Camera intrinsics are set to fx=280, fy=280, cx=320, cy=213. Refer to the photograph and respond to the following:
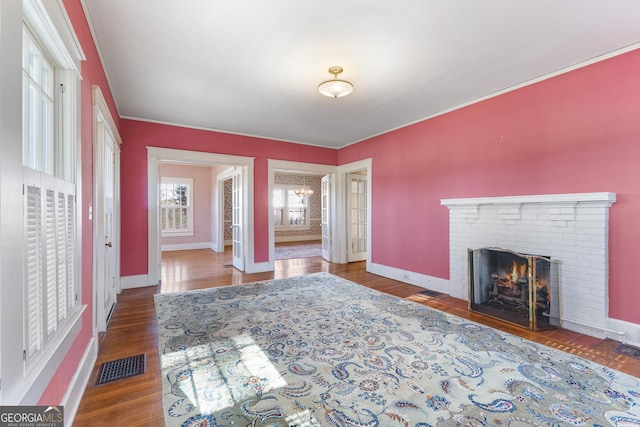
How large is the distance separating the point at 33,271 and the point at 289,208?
10.2 m

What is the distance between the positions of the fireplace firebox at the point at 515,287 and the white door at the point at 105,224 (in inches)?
168

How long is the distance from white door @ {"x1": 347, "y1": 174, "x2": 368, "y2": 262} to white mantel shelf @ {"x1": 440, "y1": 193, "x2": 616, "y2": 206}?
2880 mm

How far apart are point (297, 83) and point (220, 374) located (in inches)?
124

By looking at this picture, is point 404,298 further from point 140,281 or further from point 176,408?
point 140,281

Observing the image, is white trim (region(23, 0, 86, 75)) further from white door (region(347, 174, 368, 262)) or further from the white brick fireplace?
white door (region(347, 174, 368, 262))

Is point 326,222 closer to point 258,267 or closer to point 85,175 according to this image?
point 258,267

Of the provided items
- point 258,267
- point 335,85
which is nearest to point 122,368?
point 335,85

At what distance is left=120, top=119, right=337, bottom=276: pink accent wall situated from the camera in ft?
15.3

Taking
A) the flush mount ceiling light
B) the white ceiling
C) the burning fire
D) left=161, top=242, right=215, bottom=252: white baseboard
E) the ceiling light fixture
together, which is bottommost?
left=161, top=242, right=215, bottom=252: white baseboard

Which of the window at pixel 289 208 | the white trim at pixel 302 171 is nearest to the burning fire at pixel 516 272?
the white trim at pixel 302 171

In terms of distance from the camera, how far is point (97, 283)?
2.67 m

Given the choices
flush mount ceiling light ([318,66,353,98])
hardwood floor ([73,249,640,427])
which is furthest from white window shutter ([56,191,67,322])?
flush mount ceiling light ([318,66,353,98])

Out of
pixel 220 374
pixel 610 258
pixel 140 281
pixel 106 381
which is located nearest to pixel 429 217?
pixel 610 258

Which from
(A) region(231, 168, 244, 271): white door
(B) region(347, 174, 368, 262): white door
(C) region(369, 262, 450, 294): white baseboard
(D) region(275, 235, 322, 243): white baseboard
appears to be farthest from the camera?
(D) region(275, 235, 322, 243): white baseboard
